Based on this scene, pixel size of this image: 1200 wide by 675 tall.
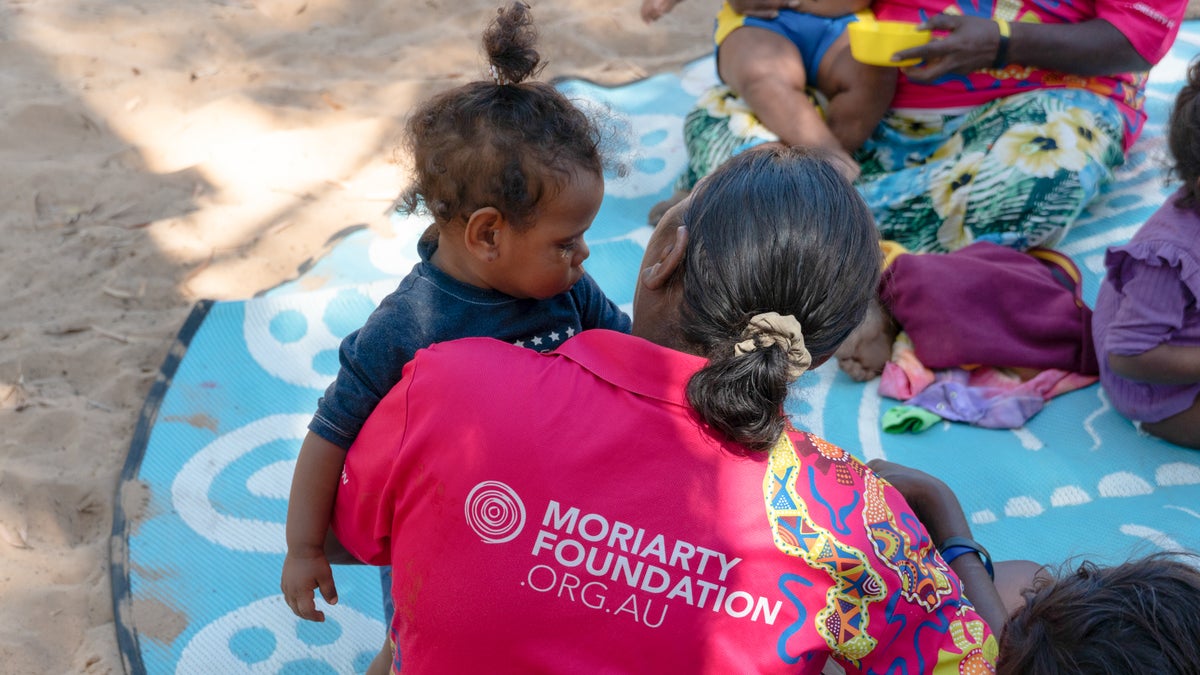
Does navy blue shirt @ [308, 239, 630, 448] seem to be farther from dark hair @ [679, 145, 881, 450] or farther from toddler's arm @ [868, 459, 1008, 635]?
toddler's arm @ [868, 459, 1008, 635]

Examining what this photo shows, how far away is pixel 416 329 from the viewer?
1557 mm

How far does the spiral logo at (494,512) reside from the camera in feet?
3.92

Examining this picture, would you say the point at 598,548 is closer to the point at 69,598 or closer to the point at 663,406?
the point at 663,406

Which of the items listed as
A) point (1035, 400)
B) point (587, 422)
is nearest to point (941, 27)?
point (1035, 400)

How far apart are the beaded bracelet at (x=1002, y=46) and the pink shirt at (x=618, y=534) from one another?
2175mm

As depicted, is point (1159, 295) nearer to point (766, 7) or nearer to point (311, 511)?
point (766, 7)

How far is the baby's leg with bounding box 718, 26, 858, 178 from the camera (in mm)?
3172

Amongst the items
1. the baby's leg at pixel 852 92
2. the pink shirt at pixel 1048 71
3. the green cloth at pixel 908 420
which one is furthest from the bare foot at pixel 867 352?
the pink shirt at pixel 1048 71

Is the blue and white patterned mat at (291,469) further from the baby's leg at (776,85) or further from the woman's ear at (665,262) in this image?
the woman's ear at (665,262)

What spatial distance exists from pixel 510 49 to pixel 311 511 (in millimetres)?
764

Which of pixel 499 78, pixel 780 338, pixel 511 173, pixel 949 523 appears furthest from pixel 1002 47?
pixel 780 338

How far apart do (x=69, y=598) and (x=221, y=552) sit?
1.01 feet

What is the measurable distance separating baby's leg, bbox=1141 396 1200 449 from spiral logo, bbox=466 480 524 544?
6.42 ft

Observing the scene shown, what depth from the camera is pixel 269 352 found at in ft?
9.17
